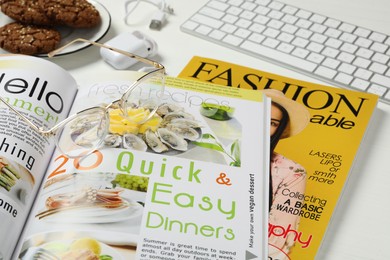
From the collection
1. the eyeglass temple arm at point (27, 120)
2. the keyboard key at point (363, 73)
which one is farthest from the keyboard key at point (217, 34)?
the eyeglass temple arm at point (27, 120)

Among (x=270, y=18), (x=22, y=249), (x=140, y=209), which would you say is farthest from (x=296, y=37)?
(x=22, y=249)

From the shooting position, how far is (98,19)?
0.99m

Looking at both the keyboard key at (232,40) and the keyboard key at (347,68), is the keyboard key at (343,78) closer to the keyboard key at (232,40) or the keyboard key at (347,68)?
the keyboard key at (347,68)

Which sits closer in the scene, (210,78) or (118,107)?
(118,107)

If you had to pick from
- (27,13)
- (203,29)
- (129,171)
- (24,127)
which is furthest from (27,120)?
(203,29)

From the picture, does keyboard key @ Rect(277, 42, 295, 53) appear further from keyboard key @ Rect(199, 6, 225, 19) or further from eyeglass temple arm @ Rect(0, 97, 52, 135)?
eyeglass temple arm @ Rect(0, 97, 52, 135)

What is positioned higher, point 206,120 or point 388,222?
point 206,120

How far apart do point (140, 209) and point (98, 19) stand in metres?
0.42

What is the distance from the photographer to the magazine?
71cm

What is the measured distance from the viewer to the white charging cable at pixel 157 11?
41.3 inches

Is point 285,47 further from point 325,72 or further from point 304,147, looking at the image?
point 304,147

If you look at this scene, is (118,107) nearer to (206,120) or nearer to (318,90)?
(206,120)

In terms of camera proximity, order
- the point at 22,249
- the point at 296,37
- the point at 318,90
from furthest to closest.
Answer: the point at 296,37
the point at 318,90
the point at 22,249

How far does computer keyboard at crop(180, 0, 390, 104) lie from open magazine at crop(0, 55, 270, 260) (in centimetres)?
16
